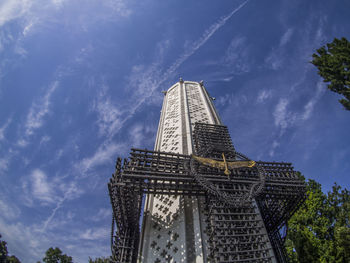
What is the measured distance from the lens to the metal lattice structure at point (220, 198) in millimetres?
8148

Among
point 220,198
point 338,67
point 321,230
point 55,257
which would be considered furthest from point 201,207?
point 55,257

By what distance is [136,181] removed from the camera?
8.89 metres

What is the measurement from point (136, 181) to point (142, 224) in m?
4.23

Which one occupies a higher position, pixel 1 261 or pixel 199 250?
pixel 1 261

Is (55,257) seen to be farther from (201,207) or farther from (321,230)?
(321,230)

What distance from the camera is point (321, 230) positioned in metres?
12.7

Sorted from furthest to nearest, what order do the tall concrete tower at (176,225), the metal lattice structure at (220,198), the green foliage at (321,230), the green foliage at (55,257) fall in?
the green foliage at (55,257), the green foliage at (321,230), the tall concrete tower at (176,225), the metal lattice structure at (220,198)

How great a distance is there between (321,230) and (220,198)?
30.6 ft

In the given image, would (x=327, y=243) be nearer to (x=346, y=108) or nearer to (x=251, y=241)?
(x=251, y=241)

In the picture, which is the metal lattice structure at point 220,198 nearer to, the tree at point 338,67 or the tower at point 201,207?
the tower at point 201,207

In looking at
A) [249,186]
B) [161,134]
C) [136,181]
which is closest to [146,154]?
[136,181]

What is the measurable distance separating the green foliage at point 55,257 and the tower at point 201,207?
17095mm

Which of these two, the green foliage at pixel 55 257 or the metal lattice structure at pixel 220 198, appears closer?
the metal lattice structure at pixel 220 198

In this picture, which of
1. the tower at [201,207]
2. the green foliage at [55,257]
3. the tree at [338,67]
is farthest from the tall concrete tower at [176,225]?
the green foliage at [55,257]
